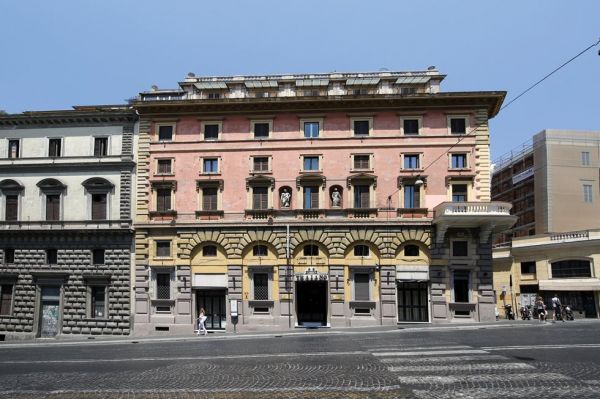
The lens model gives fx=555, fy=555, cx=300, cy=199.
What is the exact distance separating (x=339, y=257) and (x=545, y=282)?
2339cm

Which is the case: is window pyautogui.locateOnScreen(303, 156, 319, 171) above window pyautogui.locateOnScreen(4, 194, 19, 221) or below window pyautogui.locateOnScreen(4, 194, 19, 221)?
above

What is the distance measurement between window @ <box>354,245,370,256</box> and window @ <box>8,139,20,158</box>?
970 inches

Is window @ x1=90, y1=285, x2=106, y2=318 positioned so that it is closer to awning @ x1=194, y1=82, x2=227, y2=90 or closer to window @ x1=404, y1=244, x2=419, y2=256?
awning @ x1=194, y1=82, x2=227, y2=90

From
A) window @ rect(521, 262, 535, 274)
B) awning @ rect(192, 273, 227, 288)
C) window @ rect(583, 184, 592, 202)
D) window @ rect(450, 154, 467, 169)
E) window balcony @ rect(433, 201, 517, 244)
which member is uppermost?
window @ rect(583, 184, 592, 202)

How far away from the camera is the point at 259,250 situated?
36625 millimetres

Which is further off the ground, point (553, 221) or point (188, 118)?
point (188, 118)

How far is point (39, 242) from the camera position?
37.9 m

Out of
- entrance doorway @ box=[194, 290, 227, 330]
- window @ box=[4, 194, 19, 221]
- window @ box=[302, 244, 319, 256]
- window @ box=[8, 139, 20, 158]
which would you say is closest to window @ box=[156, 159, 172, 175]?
entrance doorway @ box=[194, 290, 227, 330]

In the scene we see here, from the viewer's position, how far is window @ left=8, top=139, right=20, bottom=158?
39.2 m

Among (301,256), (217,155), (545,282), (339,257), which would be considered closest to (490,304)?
(339,257)

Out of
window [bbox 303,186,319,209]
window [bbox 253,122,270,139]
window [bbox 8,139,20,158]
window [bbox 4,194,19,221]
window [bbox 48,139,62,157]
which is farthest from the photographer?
window [bbox 8,139,20,158]

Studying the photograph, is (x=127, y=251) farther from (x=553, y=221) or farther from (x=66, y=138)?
(x=553, y=221)

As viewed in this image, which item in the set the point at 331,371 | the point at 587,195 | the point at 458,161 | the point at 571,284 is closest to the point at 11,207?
the point at 458,161

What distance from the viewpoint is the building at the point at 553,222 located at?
1866 inches
